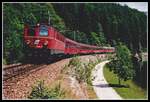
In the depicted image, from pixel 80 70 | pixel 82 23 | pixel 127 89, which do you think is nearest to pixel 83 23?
pixel 82 23

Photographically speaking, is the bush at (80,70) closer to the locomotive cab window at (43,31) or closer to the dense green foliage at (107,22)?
the dense green foliage at (107,22)

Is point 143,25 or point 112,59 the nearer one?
point 143,25

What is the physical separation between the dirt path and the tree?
69cm

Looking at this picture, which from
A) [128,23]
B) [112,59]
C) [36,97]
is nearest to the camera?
→ [36,97]

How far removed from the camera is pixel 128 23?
2133 cm

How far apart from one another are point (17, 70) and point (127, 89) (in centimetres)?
595

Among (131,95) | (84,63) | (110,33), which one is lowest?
(131,95)

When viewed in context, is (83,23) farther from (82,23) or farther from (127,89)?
(127,89)

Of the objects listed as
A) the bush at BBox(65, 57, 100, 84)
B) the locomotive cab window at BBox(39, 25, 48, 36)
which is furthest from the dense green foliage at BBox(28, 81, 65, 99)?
the locomotive cab window at BBox(39, 25, 48, 36)

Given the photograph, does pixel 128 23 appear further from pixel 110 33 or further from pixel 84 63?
pixel 84 63

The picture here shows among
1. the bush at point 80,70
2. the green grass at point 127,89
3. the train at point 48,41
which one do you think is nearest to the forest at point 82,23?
the train at point 48,41

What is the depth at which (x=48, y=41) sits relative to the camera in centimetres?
2155

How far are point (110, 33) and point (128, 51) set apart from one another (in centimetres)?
138

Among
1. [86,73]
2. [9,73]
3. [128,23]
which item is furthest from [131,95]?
[9,73]
